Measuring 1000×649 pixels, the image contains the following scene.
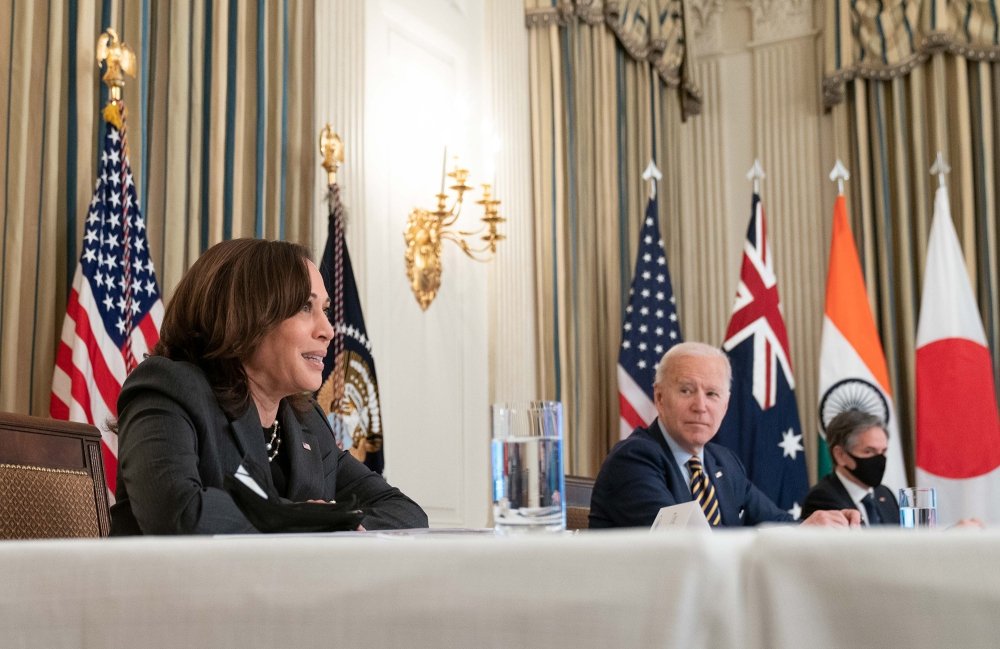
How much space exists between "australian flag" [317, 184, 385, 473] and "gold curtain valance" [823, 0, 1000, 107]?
11.4 feet

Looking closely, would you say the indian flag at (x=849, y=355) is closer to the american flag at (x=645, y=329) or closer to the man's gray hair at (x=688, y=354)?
the american flag at (x=645, y=329)

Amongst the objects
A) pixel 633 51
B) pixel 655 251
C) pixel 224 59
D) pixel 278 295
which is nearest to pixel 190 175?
pixel 224 59

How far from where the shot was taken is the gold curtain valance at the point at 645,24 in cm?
639

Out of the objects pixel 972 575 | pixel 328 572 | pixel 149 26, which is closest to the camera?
pixel 972 575

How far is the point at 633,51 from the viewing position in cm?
681

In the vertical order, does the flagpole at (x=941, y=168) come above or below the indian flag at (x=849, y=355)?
above

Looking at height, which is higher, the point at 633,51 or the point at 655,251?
the point at 633,51

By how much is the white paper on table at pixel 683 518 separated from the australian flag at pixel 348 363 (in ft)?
10.3

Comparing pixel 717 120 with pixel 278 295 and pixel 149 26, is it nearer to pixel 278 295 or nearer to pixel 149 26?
pixel 149 26

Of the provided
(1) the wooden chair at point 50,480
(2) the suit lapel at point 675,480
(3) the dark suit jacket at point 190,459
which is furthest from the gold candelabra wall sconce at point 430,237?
(1) the wooden chair at point 50,480

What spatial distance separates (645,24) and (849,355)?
2.24 meters

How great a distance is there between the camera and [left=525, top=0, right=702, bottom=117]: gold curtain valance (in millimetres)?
6395

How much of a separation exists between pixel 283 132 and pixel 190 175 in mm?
558

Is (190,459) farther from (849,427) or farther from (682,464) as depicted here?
(849,427)
